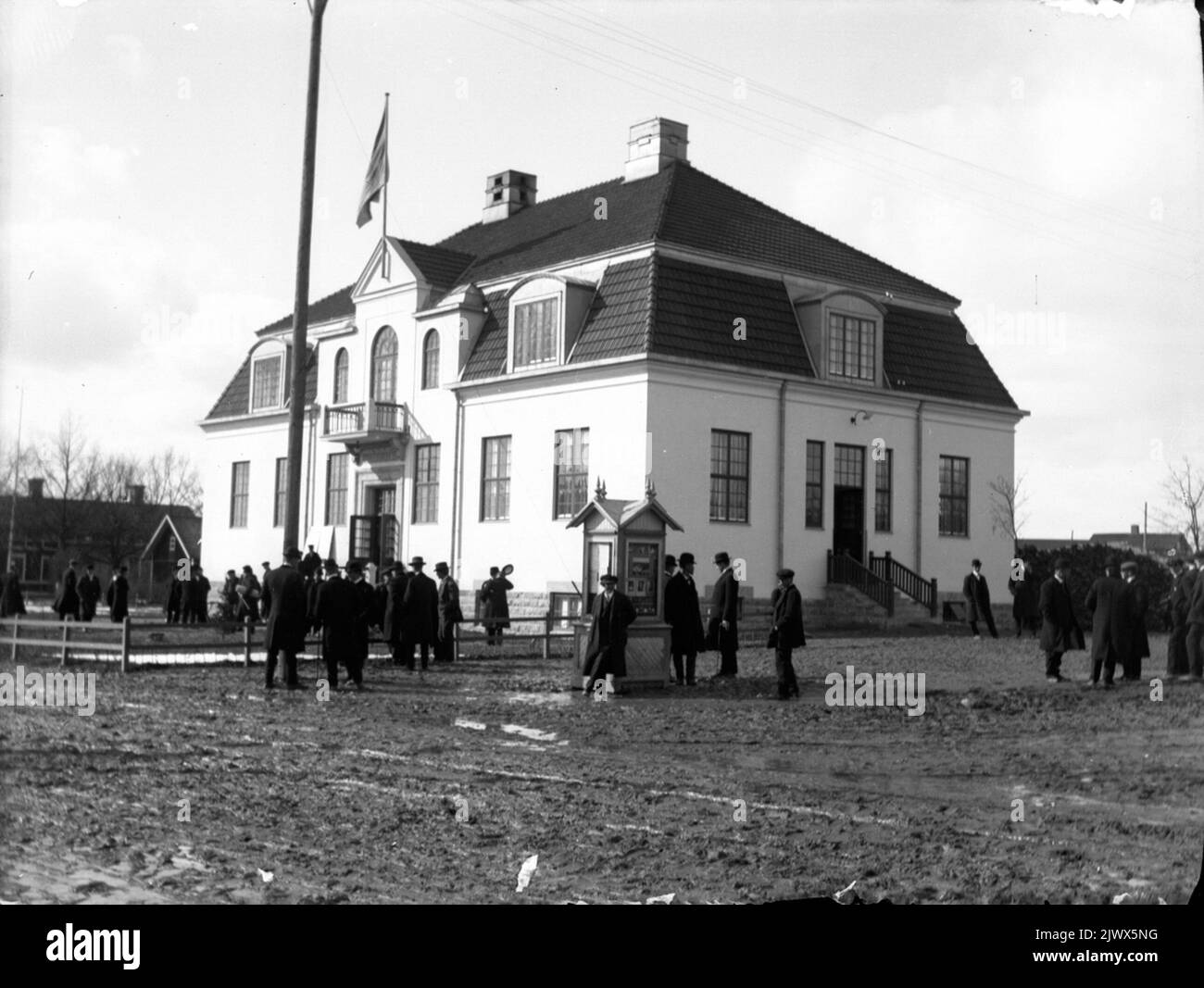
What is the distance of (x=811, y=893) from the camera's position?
303 inches

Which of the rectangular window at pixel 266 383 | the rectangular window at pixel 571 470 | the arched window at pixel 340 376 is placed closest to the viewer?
the rectangular window at pixel 571 470

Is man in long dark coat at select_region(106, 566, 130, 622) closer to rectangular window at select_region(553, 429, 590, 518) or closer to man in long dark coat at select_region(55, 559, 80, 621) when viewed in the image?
man in long dark coat at select_region(55, 559, 80, 621)

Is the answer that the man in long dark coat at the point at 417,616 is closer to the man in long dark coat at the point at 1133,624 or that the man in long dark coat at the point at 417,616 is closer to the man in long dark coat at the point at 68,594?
the man in long dark coat at the point at 68,594

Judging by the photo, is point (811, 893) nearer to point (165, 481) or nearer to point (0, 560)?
point (0, 560)

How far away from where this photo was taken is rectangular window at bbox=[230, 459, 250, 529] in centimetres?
Answer: 4391

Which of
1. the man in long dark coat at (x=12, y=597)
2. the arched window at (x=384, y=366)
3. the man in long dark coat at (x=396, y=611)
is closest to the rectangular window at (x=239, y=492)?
the arched window at (x=384, y=366)

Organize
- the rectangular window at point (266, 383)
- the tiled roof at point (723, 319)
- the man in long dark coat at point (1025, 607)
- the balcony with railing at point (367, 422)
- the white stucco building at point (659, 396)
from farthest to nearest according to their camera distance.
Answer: the rectangular window at point (266, 383)
the balcony with railing at point (367, 422)
the man in long dark coat at point (1025, 607)
the white stucco building at point (659, 396)
the tiled roof at point (723, 319)

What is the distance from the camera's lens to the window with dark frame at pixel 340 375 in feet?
128

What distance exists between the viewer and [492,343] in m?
33.9

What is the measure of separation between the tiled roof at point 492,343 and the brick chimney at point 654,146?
16.0ft

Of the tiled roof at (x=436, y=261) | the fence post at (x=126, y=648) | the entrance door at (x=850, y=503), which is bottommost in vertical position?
the fence post at (x=126, y=648)

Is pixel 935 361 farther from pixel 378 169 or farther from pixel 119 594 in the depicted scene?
pixel 119 594

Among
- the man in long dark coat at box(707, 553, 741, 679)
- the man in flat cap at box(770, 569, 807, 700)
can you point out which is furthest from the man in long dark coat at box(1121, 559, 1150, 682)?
the man in long dark coat at box(707, 553, 741, 679)
